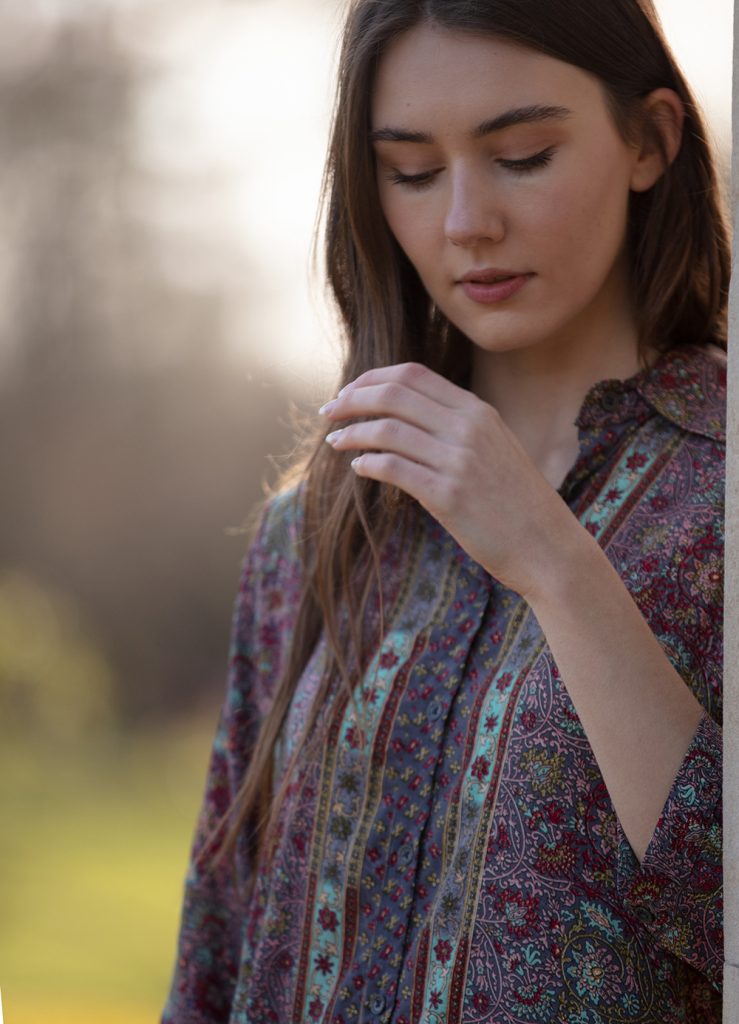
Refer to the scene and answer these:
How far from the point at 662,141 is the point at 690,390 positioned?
287 millimetres

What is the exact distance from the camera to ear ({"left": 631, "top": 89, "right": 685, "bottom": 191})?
59.7 inches

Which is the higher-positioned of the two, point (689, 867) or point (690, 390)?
point (690, 390)

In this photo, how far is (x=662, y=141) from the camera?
1.54m

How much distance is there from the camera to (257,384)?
638 centimetres

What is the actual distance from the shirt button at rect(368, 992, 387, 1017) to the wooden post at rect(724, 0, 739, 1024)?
54 cm

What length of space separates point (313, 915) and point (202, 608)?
5.42 meters

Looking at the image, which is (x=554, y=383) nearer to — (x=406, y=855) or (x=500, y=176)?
(x=500, y=176)

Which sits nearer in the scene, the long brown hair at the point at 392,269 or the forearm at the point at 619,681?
the forearm at the point at 619,681

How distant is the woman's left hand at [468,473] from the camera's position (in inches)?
49.5

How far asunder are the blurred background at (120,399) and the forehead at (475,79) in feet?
14.0

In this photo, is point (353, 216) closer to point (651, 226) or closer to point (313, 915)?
point (651, 226)

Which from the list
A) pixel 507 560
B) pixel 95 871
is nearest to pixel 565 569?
pixel 507 560

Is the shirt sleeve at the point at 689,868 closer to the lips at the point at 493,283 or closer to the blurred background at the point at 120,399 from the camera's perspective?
the lips at the point at 493,283

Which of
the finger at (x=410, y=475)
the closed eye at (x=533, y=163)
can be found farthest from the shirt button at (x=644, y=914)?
the closed eye at (x=533, y=163)
